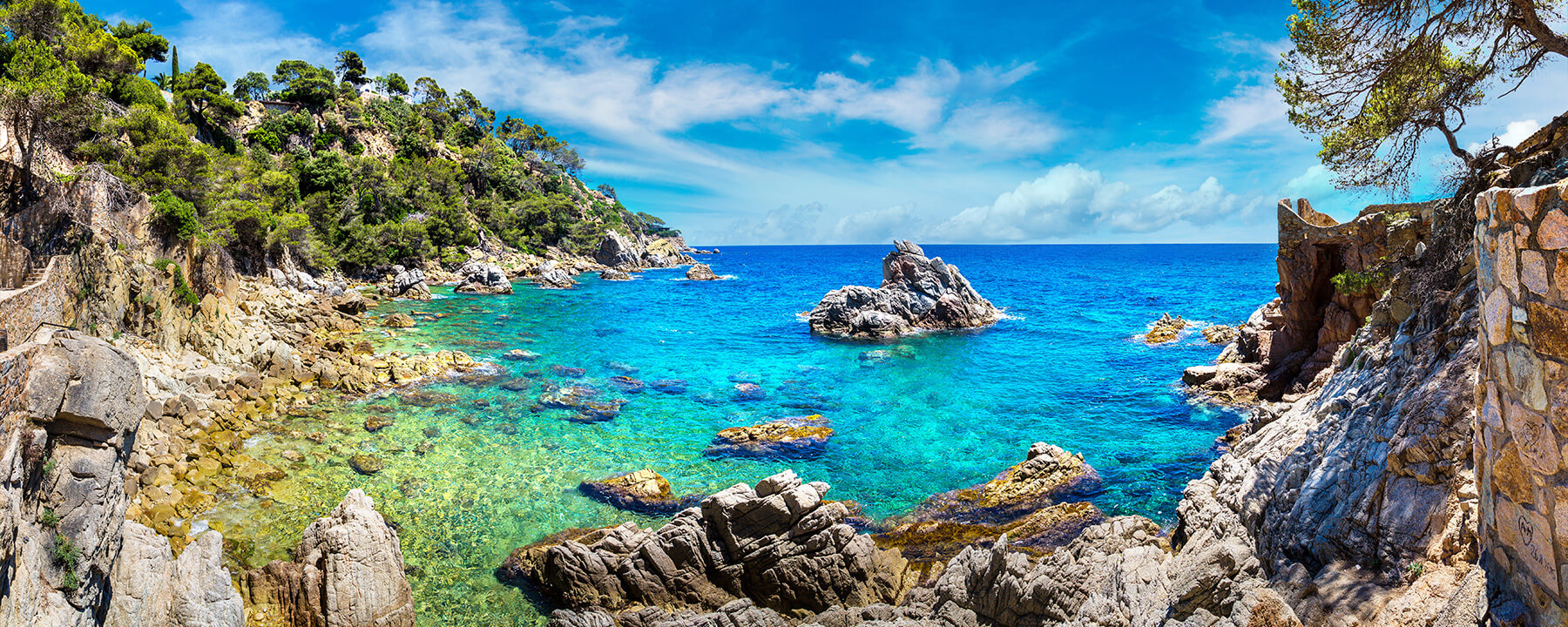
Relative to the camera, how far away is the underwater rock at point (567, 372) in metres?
33.9

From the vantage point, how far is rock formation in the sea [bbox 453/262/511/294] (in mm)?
63688

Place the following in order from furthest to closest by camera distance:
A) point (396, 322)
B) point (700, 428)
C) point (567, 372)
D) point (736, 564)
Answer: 1. point (396, 322)
2. point (567, 372)
3. point (700, 428)
4. point (736, 564)

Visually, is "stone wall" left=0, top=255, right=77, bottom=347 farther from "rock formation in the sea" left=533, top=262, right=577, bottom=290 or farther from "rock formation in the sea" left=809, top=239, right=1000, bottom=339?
"rock formation in the sea" left=533, top=262, right=577, bottom=290

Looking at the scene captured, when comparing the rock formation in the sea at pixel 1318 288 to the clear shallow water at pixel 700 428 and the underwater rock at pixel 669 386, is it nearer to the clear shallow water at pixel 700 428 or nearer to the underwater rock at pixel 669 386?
the clear shallow water at pixel 700 428

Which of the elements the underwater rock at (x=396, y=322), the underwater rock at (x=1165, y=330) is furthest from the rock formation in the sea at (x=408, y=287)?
the underwater rock at (x=1165, y=330)

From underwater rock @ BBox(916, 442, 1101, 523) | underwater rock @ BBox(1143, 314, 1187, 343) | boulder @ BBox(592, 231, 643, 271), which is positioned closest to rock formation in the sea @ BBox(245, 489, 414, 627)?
underwater rock @ BBox(916, 442, 1101, 523)

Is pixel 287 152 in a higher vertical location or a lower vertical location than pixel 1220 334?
higher

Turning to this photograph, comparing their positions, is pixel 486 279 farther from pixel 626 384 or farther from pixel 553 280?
pixel 626 384

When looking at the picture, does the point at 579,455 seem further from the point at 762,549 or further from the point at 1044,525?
the point at 1044,525

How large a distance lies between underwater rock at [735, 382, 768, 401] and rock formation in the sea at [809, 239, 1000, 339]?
15.4 m

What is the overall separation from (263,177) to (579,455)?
4524cm

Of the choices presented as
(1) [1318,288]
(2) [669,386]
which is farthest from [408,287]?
(1) [1318,288]

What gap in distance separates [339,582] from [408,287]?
169 ft

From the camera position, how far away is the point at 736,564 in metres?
14.0
